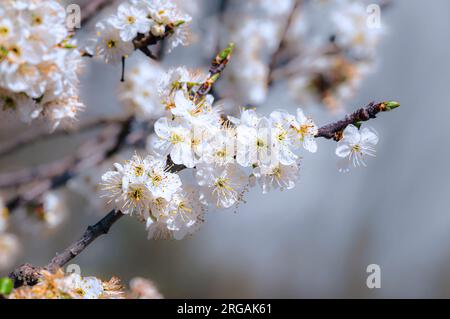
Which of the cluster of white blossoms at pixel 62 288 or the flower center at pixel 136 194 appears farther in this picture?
the flower center at pixel 136 194

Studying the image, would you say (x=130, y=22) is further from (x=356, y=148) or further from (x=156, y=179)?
(x=356, y=148)

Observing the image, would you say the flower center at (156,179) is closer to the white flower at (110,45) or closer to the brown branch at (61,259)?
the brown branch at (61,259)

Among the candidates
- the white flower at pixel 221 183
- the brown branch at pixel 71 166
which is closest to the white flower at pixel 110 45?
the white flower at pixel 221 183

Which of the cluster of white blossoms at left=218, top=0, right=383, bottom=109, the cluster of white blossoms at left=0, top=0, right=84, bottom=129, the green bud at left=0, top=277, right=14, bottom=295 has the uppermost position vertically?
the cluster of white blossoms at left=218, top=0, right=383, bottom=109

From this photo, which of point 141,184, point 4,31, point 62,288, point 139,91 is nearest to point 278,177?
point 141,184

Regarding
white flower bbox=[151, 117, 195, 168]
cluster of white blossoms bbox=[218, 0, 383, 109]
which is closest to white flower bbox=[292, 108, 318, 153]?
white flower bbox=[151, 117, 195, 168]

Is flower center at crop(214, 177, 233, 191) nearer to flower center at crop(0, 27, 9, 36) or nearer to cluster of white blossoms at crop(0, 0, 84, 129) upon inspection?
cluster of white blossoms at crop(0, 0, 84, 129)

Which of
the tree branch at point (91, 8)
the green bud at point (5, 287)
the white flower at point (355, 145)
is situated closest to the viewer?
the green bud at point (5, 287)

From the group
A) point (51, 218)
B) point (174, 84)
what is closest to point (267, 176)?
point (174, 84)
